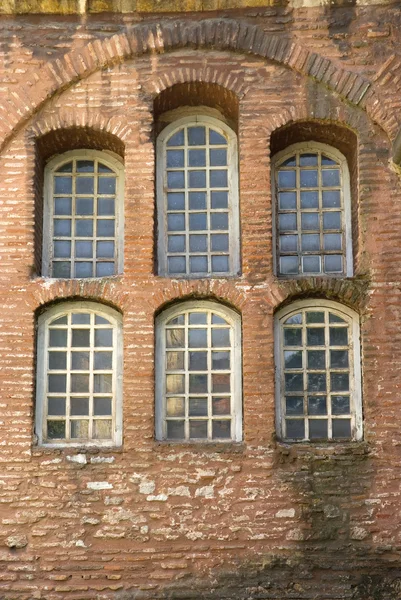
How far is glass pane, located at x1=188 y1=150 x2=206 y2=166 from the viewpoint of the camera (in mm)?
11109

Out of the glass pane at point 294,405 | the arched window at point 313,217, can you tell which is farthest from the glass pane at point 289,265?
the glass pane at point 294,405

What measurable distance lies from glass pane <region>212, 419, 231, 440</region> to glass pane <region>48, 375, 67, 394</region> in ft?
5.10

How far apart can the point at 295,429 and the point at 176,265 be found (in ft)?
6.96

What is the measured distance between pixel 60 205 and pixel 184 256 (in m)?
1.46

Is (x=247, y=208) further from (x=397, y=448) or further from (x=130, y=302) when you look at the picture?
(x=397, y=448)

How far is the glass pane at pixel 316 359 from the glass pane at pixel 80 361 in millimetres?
2255

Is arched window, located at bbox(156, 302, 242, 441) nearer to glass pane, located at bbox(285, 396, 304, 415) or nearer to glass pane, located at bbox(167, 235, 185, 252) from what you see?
glass pane, located at bbox(285, 396, 304, 415)

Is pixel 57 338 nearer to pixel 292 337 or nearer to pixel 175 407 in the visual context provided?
pixel 175 407

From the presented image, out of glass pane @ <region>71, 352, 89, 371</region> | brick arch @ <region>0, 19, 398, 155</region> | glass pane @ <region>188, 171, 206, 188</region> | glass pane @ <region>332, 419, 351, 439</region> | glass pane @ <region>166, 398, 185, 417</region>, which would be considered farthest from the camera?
glass pane @ <region>188, 171, 206, 188</region>

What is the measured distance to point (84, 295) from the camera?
10.5 meters

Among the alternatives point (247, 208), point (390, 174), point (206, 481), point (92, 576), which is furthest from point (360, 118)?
point (92, 576)

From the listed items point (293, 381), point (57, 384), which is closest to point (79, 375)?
point (57, 384)

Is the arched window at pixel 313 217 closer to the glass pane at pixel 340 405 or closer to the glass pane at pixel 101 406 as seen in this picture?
the glass pane at pixel 340 405

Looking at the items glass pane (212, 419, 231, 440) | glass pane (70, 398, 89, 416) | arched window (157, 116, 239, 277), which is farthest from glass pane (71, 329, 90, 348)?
glass pane (212, 419, 231, 440)
